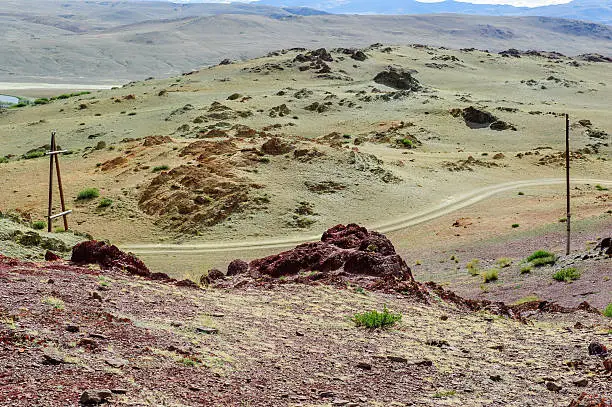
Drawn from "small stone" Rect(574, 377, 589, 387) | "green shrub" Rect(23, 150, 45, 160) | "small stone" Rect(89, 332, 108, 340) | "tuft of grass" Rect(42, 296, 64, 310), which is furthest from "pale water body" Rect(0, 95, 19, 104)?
"small stone" Rect(574, 377, 589, 387)

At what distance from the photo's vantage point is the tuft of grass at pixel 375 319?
49.5ft

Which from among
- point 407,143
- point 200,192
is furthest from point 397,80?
point 200,192

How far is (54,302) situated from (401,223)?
28613 millimetres

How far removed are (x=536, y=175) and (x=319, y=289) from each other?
129ft

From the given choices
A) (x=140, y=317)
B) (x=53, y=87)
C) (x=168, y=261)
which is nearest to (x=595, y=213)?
(x=168, y=261)

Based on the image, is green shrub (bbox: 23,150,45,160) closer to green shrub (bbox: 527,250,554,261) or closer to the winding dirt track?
the winding dirt track

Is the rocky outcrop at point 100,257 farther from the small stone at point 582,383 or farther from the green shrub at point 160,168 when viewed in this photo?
the green shrub at point 160,168

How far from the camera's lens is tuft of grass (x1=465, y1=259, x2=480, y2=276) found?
28.5m

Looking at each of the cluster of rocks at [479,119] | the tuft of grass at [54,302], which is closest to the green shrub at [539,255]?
the tuft of grass at [54,302]

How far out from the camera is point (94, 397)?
29.2ft

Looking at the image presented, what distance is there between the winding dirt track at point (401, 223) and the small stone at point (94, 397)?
2534cm

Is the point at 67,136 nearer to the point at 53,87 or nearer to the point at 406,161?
the point at 406,161

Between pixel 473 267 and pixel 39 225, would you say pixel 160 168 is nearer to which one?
pixel 39 225

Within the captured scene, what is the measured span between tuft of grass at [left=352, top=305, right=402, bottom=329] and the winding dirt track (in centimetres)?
1986
